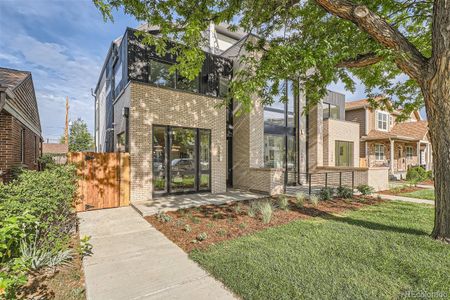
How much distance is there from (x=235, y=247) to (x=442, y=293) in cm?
292

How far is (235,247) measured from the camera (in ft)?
14.1

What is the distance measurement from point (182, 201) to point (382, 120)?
21.5 m

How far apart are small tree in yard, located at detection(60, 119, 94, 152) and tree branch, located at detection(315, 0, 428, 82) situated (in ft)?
120

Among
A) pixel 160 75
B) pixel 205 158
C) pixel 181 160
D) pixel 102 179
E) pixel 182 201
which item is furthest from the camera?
pixel 205 158

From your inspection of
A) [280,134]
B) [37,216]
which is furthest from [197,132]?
[37,216]

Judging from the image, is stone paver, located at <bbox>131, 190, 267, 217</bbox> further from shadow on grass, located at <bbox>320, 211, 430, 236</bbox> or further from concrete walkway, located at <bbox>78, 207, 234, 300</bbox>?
shadow on grass, located at <bbox>320, 211, 430, 236</bbox>

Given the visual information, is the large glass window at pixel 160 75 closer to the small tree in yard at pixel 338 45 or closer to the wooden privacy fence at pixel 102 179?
the small tree in yard at pixel 338 45

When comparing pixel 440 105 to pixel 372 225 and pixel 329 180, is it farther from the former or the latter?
pixel 329 180

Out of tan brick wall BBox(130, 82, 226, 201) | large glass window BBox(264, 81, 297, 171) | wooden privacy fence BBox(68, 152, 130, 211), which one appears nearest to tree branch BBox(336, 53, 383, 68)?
tan brick wall BBox(130, 82, 226, 201)

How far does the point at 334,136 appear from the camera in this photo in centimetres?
1506

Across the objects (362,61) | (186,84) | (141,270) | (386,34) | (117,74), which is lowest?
(141,270)

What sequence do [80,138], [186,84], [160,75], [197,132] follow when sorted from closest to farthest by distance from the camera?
[160,75]
[186,84]
[197,132]
[80,138]

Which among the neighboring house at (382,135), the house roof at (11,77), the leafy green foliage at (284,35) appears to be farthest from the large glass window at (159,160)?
the neighboring house at (382,135)

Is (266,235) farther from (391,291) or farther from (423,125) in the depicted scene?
(423,125)
